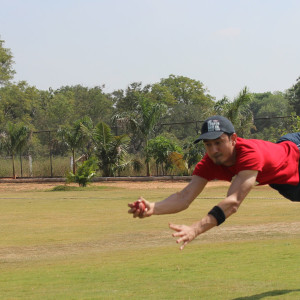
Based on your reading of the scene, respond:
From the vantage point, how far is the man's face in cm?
538

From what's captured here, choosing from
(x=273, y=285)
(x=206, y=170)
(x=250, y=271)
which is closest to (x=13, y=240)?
(x=250, y=271)

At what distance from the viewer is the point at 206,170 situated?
5867 mm

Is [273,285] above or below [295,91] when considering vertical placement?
below

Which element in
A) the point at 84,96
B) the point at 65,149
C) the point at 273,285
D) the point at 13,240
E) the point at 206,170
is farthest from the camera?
the point at 84,96

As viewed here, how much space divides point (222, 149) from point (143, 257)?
19.6 ft

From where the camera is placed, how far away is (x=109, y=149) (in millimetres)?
39375

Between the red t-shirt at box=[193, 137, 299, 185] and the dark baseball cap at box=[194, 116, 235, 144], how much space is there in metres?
0.19

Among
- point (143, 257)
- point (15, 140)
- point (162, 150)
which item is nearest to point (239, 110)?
point (162, 150)

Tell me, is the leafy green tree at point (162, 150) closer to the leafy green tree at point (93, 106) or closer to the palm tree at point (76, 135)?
the palm tree at point (76, 135)

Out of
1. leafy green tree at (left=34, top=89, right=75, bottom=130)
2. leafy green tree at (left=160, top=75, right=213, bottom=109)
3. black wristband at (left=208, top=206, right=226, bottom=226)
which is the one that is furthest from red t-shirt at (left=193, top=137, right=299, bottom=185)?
leafy green tree at (left=160, top=75, right=213, bottom=109)

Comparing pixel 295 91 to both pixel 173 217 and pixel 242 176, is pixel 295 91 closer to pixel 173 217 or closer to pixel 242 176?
pixel 173 217

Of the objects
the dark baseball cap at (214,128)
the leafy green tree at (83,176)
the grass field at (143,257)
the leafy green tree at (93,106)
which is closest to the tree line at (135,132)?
the leafy green tree at (83,176)

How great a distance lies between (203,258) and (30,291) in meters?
3.22

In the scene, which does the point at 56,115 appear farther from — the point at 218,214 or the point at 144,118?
the point at 218,214
